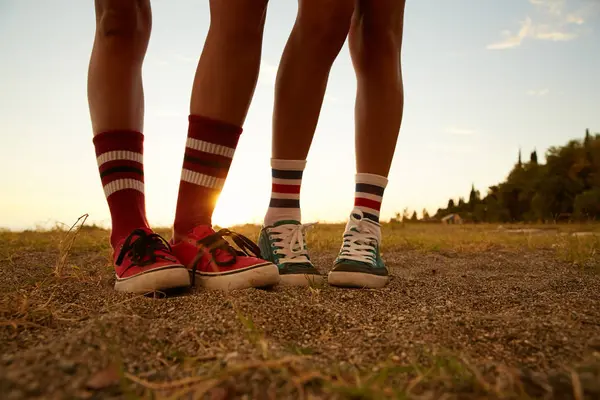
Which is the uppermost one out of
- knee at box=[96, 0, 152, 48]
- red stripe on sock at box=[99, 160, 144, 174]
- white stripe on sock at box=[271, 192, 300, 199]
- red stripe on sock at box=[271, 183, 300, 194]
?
knee at box=[96, 0, 152, 48]

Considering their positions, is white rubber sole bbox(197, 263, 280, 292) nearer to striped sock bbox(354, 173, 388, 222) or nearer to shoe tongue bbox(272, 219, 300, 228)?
shoe tongue bbox(272, 219, 300, 228)

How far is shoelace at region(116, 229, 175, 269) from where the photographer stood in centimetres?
162

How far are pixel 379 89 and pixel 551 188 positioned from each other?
20.8 meters

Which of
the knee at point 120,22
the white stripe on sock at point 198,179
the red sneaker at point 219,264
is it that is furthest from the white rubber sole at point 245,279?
the knee at point 120,22

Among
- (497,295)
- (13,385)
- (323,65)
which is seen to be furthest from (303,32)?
(13,385)

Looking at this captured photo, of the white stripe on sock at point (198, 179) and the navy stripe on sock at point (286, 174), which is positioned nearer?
the white stripe on sock at point (198, 179)

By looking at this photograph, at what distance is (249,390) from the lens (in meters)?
0.73

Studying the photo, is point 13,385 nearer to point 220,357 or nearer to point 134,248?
point 220,357

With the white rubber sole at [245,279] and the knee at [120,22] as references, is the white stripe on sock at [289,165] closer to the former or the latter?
the white rubber sole at [245,279]

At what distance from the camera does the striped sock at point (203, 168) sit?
169 cm

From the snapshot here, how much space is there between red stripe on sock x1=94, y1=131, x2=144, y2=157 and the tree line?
17522mm

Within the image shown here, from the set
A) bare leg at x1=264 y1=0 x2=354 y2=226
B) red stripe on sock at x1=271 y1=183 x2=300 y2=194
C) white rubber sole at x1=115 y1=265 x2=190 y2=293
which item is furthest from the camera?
red stripe on sock at x1=271 y1=183 x2=300 y2=194

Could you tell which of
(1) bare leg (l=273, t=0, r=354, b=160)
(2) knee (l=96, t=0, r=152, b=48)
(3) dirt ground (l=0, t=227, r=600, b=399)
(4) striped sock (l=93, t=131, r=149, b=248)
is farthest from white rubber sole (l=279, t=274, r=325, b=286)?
(2) knee (l=96, t=0, r=152, b=48)

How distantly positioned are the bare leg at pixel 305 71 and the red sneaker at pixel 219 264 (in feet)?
1.49
